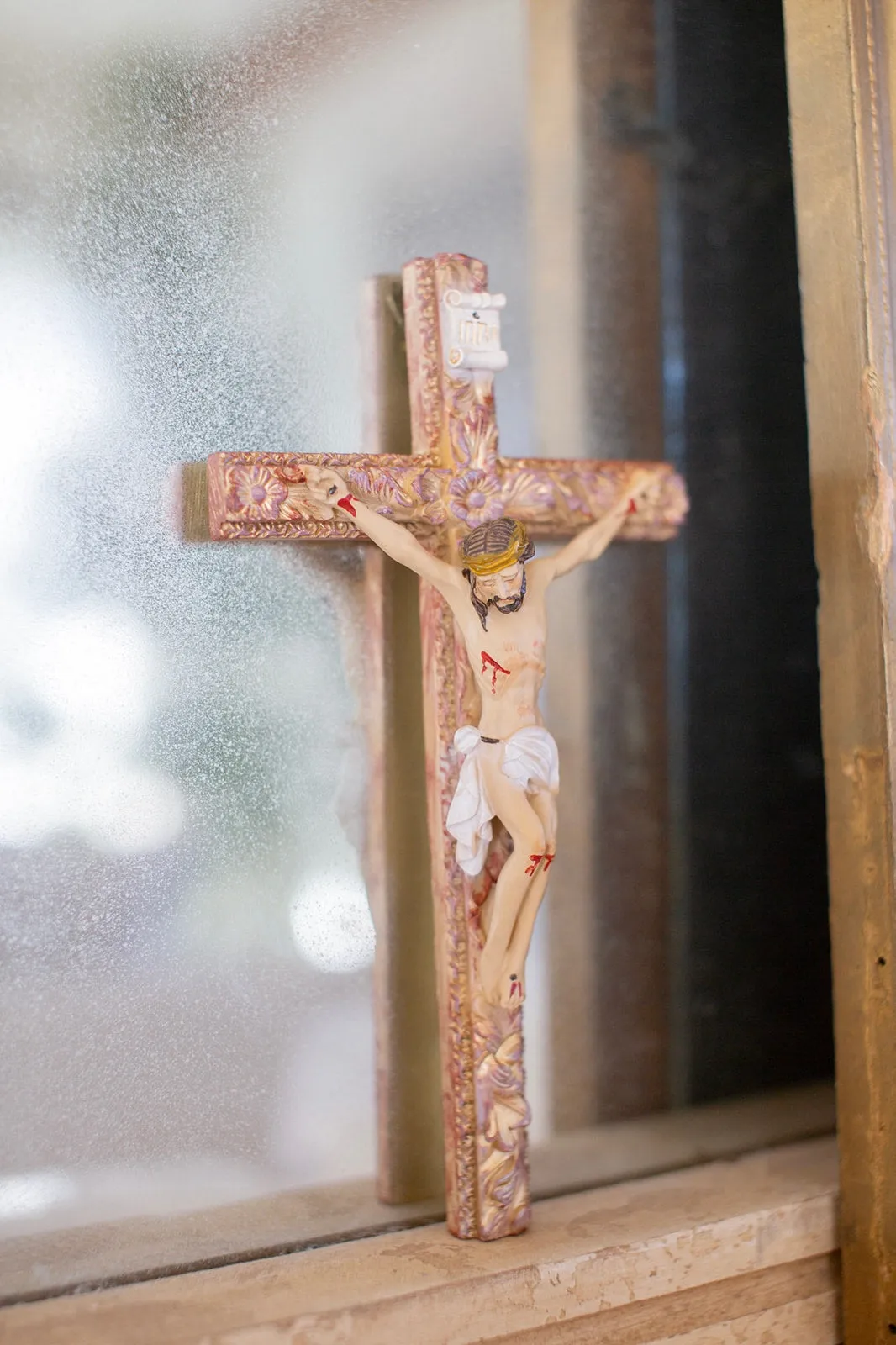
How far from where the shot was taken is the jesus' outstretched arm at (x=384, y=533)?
7.09 feet

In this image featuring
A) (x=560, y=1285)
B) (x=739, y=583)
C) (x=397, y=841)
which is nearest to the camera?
(x=560, y=1285)

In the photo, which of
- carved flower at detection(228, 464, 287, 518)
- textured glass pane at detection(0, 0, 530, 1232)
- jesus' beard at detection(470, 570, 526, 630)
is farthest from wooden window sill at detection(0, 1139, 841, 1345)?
carved flower at detection(228, 464, 287, 518)

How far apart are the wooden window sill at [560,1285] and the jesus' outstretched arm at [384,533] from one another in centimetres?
105

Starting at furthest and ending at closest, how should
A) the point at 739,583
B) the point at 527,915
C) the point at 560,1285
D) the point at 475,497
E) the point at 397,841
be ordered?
the point at 739,583 < the point at 397,841 < the point at 475,497 < the point at 527,915 < the point at 560,1285

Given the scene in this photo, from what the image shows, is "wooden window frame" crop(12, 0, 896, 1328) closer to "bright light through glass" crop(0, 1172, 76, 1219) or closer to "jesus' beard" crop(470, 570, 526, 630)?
"bright light through glass" crop(0, 1172, 76, 1219)

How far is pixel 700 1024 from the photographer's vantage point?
9.21ft

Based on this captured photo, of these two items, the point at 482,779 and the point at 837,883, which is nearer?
the point at 482,779

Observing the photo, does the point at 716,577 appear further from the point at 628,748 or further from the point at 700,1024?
the point at 700,1024

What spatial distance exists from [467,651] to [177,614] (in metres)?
0.49

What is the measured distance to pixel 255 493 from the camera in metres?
2.12

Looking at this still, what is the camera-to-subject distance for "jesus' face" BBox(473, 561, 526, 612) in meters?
2.07

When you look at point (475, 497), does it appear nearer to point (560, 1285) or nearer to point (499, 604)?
point (499, 604)

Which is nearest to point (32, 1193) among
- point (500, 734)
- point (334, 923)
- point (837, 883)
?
point (334, 923)

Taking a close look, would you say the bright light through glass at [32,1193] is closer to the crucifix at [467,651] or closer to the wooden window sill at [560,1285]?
the wooden window sill at [560,1285]
